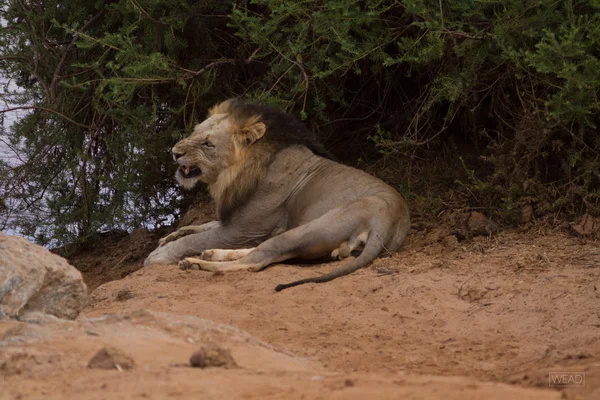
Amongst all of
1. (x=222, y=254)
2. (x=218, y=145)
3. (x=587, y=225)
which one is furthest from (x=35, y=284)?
(x=587, y=225)

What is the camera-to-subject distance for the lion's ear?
27.5 feet

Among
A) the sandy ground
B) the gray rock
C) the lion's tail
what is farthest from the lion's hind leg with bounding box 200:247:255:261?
the gray rock

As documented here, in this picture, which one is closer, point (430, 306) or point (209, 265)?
point (430, 306)

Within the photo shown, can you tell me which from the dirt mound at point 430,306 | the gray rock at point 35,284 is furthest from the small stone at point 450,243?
the gray rock at point 35,284

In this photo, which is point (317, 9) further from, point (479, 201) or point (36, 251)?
point (36, 251)

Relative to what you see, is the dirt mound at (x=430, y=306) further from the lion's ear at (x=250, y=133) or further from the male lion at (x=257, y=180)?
the lion's ear at (x=250, y=133)

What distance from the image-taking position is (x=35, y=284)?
191 inches

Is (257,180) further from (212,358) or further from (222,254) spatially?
(212,358)

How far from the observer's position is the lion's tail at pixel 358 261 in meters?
6.80

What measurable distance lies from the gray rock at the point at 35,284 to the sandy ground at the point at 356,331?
0.28 meters

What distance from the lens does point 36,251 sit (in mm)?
5078

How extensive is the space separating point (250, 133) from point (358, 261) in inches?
73.3

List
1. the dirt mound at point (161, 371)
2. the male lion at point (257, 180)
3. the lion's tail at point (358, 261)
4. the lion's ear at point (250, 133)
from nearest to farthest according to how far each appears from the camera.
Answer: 1. the dirt mound at point (161, 371)
2. the lion's tail at point (358, 261)
3. the male lion at point (257, 180)
4. the lion's ear at point (250, 133)

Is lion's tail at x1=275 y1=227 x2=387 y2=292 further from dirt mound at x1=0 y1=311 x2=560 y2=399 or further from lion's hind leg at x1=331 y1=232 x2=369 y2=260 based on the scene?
dirt mound at x1=0 y1=311 x2=560 y2=399
